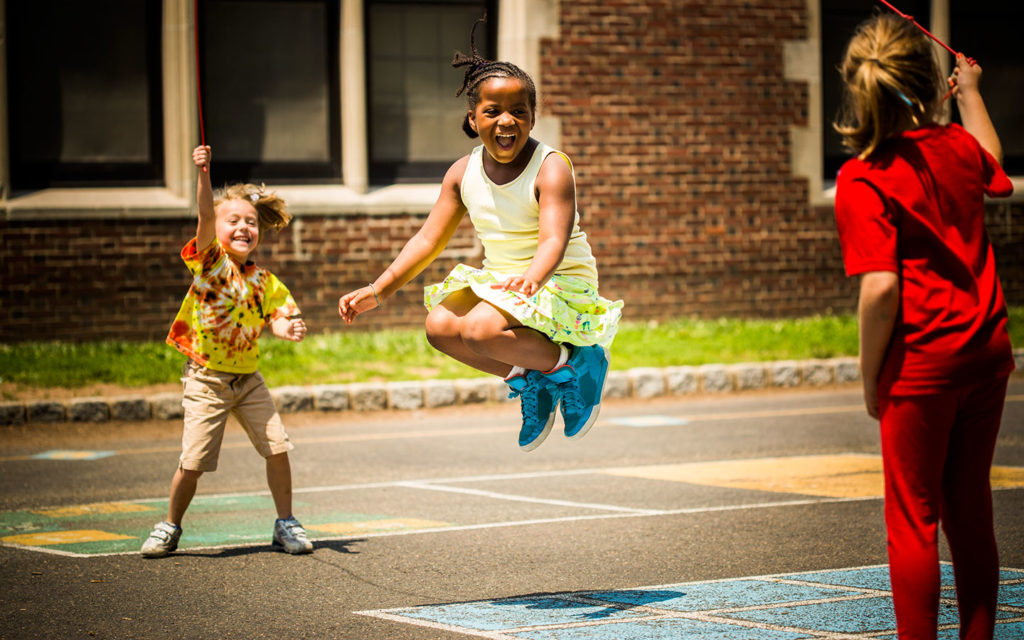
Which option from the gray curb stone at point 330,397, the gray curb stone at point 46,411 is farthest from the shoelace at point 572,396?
the gray curb stone at point 46,411

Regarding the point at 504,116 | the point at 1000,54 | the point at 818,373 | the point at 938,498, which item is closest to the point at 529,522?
the point at 504,116

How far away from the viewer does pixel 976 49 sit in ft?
60.5

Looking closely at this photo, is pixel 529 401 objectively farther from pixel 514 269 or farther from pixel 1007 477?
pixel 1007 477

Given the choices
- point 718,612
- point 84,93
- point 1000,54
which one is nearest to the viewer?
point 718,612

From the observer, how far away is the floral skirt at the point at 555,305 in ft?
17.4

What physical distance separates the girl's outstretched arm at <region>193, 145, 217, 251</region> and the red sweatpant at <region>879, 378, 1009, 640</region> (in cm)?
337

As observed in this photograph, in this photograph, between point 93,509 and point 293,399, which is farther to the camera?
point 293,399

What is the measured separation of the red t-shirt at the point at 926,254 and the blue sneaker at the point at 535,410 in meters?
2.11

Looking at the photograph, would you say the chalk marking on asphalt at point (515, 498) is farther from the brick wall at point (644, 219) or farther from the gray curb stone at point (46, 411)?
the brick wall at point (644, 219)

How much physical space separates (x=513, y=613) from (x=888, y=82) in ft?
8.34

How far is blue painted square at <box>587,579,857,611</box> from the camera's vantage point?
5.41 meters

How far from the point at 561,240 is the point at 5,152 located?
37.6 ft

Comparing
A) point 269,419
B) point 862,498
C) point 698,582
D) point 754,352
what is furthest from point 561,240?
point 754,352

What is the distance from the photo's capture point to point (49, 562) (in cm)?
656
